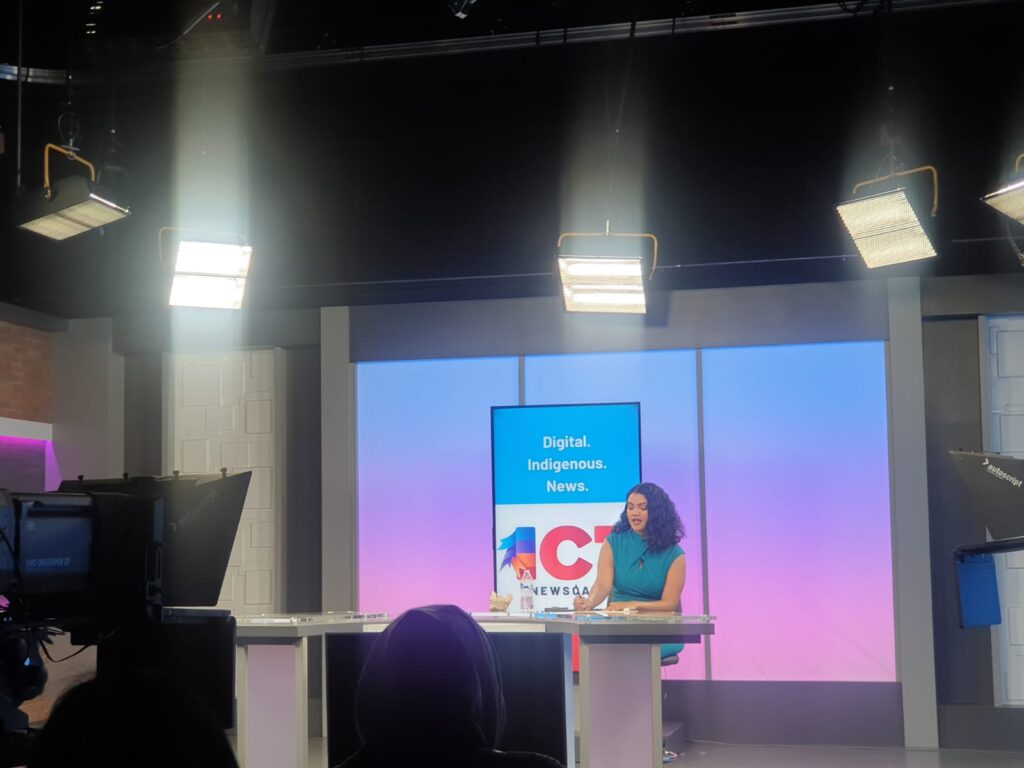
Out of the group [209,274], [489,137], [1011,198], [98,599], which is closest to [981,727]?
[1011,198]

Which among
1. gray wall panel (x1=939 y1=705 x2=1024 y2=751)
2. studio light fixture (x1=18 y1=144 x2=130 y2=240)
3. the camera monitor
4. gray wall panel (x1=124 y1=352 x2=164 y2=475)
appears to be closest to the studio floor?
gray wall panel (x1=939 y1=705 x2=1024 y2=751)

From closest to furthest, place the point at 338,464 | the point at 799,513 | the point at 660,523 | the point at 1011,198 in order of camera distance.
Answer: the point at 1011,198 < the point at 660,523 < the point at 799,513 < the point at 338,464

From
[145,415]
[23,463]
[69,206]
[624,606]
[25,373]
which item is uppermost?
[69,206]

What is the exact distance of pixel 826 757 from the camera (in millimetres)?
5668

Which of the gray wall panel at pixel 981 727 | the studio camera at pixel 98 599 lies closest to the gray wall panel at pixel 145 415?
the studio camera at pixel 98 599

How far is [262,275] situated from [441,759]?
17.2 feet

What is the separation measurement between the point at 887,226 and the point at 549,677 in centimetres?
242

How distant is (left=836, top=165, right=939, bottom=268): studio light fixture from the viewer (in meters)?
4.44

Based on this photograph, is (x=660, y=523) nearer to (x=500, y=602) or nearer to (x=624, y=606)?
(x=624, y=606)

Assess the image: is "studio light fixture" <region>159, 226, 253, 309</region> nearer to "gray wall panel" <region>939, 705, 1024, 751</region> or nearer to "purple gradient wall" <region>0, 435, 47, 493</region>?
"purple gradient wall" <region>0, 435, 47, 493</region>

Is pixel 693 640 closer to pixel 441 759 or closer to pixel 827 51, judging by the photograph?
pixel 441 759

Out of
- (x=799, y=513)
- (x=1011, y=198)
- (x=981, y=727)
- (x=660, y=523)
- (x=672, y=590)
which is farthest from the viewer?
(x=799, y=513)

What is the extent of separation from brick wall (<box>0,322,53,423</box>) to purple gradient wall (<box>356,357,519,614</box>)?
2089mm

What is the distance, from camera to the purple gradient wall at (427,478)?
654 cm
